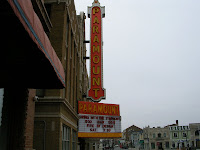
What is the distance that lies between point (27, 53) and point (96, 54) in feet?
56.2

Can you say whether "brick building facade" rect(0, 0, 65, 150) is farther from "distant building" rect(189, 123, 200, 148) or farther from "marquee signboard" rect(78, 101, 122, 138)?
"distant building" rect(189, 123, 200, 148)

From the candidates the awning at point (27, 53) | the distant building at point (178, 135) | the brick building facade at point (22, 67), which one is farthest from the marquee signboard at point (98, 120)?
the distant building at point (178, 135)

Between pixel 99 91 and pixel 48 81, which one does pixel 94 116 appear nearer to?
pixel 99 91

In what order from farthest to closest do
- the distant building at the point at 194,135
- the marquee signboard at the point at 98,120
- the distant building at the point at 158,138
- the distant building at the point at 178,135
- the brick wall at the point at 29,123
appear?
the distant building at the point at 158,138
the distant building at the point at 178,135
the distant building at the point at 194,135
the marquee signboard at the point at 98,120
the brick wall at the point at 29,123

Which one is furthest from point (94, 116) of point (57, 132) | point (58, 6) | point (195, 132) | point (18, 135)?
point (195, 132)

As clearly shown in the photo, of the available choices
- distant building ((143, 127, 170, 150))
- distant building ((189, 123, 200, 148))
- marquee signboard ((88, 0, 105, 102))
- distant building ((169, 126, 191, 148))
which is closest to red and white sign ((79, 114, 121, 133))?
marquee signboard ((88, 0, 105, 102))

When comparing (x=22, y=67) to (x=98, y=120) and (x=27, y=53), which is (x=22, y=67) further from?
(x=98, y=120)

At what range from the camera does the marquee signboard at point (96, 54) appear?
2038 cm

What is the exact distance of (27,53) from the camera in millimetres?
4199

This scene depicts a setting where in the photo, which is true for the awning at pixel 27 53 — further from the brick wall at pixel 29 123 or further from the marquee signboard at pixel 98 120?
the marquee signboard at pixel 98 120

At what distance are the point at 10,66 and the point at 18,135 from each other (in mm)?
2584

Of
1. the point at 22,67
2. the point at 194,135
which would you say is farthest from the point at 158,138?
the point at 22,67

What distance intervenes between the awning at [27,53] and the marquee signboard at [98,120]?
12.8 metres

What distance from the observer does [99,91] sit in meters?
20.4
